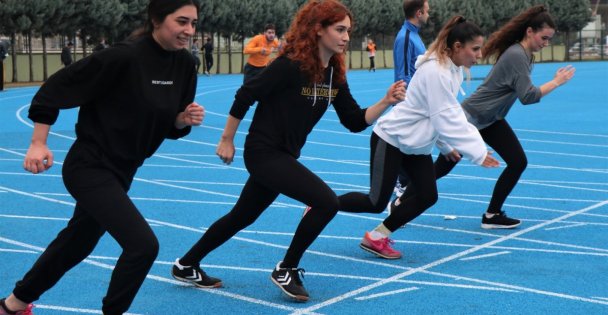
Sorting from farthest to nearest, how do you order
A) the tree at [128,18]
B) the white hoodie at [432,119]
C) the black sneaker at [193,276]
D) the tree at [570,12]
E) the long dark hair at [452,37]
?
the tree at [570,12]
the tree at [128,18]
the long dark hair at [452,37]
the white hoodie at [432,119]
the black sneaker at [193,276]

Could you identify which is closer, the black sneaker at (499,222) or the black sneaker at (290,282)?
the black sneaker at (290,282)

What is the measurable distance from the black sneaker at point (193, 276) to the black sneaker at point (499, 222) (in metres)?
2.92

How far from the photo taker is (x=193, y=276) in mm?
6043

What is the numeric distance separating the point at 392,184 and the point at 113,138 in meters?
2.64

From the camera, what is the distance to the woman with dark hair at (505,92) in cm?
805

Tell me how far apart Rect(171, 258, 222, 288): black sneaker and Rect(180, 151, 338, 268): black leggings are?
34cm

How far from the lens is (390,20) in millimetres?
57469

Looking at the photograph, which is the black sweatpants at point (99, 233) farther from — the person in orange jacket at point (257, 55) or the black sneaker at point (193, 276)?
the person in orange jacket at point (257, 55)

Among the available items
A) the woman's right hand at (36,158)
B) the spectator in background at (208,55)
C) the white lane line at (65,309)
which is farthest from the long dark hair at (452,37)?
the spectator in background at (208,55)

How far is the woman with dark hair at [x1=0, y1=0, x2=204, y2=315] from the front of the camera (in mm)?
4520

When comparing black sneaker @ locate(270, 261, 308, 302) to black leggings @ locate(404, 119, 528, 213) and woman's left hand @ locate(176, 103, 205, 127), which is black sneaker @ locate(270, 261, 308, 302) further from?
black leggings @ locate(404, 119, 528, 213)

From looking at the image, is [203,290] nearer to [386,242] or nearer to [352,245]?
[386,242]

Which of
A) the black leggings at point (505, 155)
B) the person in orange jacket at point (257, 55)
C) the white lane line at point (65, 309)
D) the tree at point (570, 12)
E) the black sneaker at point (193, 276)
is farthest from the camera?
the tree at point (570, 12)

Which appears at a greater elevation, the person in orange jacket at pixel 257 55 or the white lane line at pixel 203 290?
the person in orange jacket at pixel 257 55
